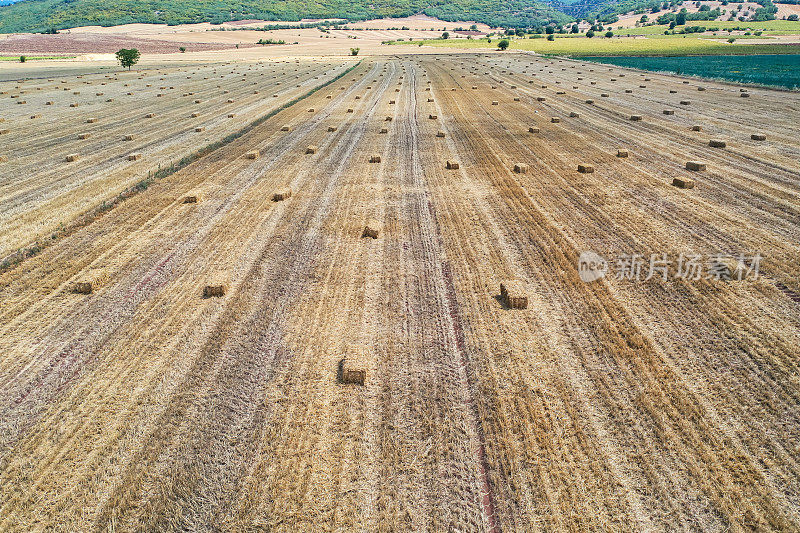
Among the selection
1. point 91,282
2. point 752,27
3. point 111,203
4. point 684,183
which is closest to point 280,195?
point 111,203

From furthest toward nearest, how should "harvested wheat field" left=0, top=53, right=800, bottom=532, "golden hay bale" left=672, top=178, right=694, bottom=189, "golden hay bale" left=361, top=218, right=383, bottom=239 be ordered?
"golden hay bale" left=672, top=178, right=694, bottom=189
"golden hay bale" left=361, top=218, right=383, bottom=239
"harvested wheat field" left=0, top=53, right=800, bottom=532

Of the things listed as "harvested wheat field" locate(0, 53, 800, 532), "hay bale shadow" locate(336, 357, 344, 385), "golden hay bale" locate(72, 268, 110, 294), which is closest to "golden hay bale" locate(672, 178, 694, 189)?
"harvested wheat field" locate(0, 53, 800, 532)

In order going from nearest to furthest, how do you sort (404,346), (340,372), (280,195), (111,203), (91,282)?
(340,372), (404,346), (91,282), (280,195), (111,203)

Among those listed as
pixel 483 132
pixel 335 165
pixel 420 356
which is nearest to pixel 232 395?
pixel 420 356

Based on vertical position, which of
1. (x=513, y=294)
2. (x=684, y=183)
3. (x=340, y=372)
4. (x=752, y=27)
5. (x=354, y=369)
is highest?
(x=752, y=27)

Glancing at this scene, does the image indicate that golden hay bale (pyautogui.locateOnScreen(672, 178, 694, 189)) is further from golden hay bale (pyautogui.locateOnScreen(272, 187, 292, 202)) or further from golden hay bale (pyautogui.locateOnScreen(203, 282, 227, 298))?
golden hay bale (pyautogui.locateOnScreen(203, 282, 227, 298))

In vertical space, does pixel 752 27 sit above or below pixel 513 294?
above

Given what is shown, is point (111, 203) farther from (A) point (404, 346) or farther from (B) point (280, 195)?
(A) point (404, 346)

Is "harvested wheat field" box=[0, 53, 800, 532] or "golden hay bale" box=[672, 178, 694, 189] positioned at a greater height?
"golden hay bale" box=[672, 178, 694, 189]
